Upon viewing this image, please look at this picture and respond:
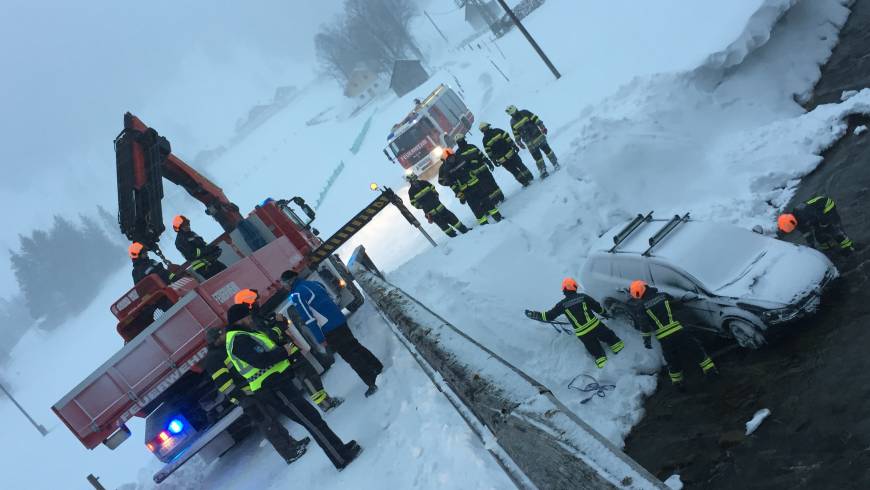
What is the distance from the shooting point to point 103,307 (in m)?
68.9

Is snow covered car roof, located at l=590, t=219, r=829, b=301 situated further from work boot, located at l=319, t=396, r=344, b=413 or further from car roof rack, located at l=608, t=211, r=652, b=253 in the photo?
work boot, located at l=319, t=396, r=344, b=413

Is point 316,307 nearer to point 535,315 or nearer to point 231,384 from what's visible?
point 231,384

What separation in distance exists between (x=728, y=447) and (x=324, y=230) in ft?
88.5

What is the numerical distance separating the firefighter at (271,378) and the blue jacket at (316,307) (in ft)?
3.93

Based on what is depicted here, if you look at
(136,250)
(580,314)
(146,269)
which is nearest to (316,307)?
(580,314)

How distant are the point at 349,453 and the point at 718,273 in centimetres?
558

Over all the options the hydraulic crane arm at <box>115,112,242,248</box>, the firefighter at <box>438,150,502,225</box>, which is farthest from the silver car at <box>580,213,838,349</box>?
the hydraulic crane arm at <box>115,112,242,248</box>

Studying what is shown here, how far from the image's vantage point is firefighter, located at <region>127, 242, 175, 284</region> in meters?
10.6

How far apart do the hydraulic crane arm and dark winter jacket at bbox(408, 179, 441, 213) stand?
15.0ft

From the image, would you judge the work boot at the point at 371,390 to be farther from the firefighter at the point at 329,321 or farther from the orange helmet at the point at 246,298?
the orange helmet at the point at 246,298

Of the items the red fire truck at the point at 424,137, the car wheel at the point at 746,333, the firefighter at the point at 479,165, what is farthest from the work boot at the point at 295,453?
the red fire truck at the point at 424,137

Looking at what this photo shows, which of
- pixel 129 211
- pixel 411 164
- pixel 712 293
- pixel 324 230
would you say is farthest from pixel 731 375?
pixel 324 230

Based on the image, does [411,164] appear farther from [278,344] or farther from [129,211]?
[278,344]

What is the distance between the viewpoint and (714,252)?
25.5 feet
